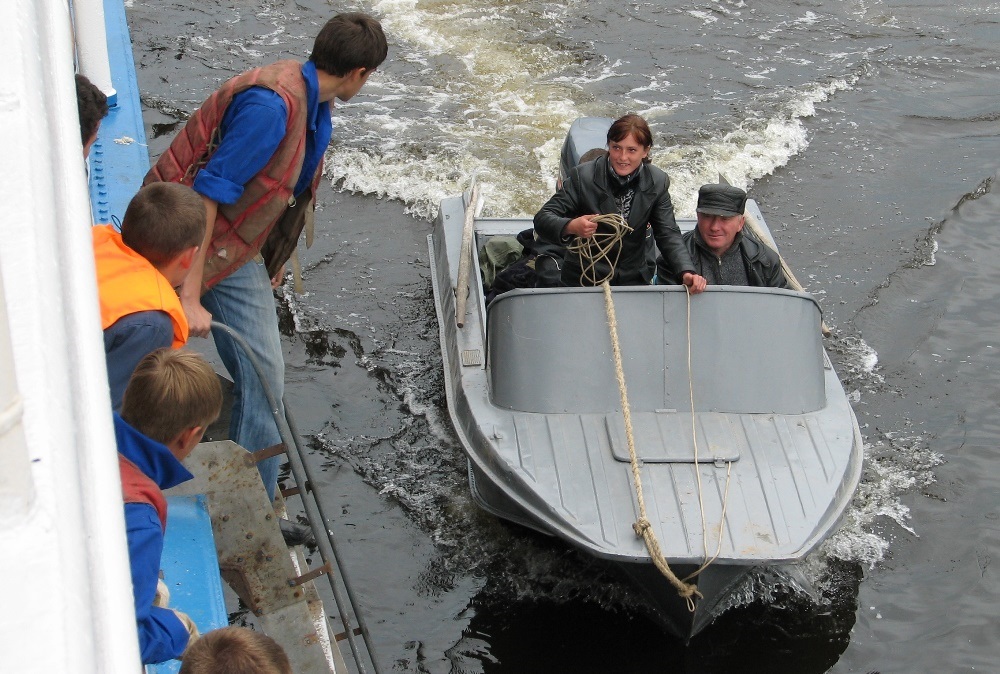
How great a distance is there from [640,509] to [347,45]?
225cm

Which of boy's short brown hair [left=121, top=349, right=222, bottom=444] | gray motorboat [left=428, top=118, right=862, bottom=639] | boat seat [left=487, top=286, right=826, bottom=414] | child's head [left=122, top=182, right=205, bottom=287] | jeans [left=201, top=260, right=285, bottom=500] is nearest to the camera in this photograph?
boy's short brown hair [left=121, top=349, right=222, bottom=444]

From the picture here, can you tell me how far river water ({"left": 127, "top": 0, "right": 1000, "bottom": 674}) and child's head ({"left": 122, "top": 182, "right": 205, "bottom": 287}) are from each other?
2.74 meters

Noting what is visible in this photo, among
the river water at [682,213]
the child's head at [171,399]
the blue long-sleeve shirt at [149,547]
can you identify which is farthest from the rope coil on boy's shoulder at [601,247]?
the blue long-sleeve shirt at [149,547]

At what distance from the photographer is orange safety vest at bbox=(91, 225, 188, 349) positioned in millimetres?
3078

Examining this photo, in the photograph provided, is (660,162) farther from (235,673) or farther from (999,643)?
(235,673)

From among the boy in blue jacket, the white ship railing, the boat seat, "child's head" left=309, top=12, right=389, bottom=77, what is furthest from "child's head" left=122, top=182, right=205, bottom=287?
the boat seat

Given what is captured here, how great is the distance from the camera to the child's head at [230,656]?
2.15m

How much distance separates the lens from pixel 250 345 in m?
4.29

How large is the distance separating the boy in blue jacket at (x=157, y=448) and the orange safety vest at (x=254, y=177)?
140cm

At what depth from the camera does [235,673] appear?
2145mm

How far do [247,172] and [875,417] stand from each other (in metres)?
4.90

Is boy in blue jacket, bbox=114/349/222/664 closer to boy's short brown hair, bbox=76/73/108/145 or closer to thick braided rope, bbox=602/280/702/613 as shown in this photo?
boy's short brown hair, bbox=76/73/108/145

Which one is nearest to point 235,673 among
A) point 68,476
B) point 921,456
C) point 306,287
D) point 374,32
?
point 68,476

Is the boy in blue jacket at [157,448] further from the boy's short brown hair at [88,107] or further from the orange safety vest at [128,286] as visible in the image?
the boy's short brown hair at [88,107]
